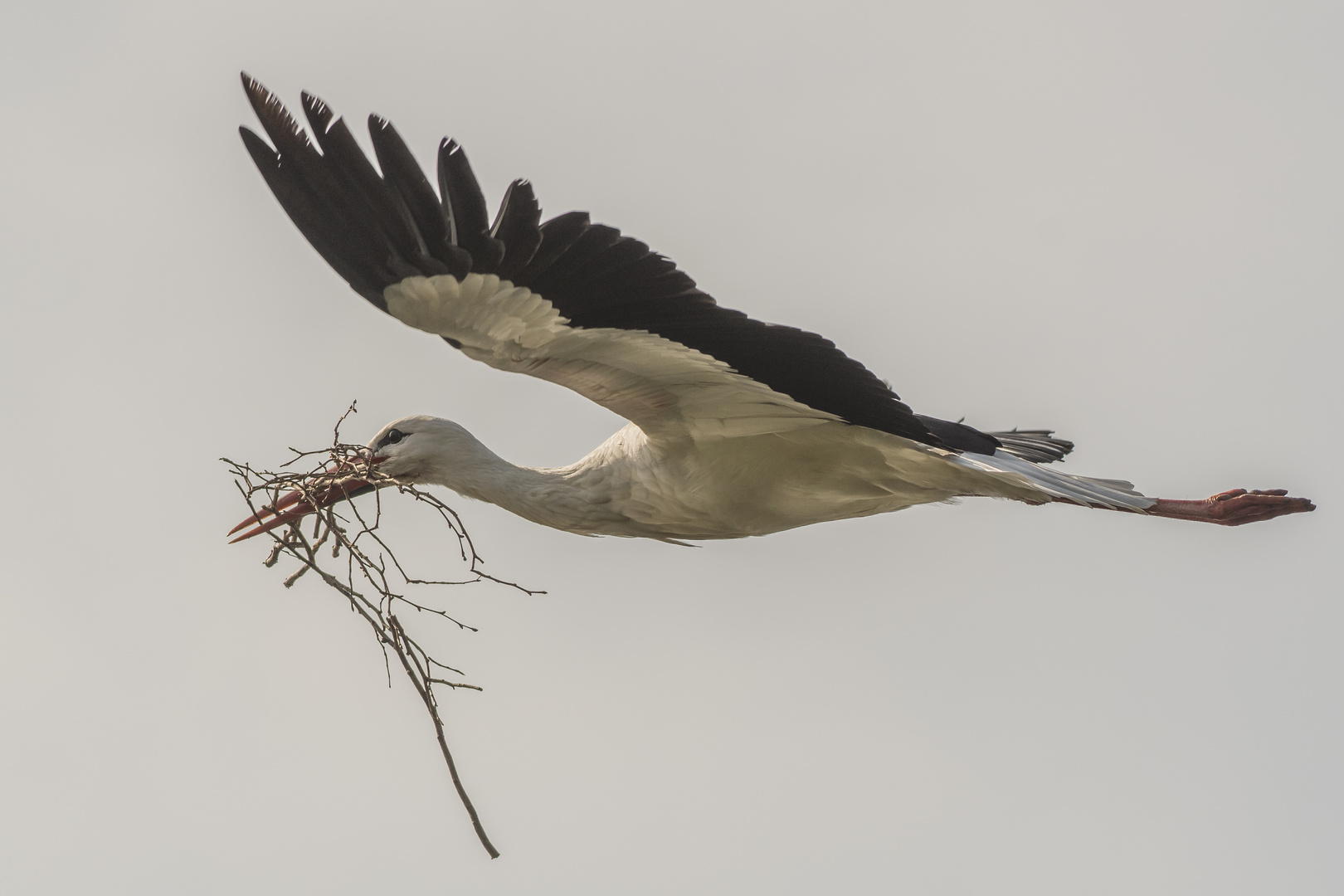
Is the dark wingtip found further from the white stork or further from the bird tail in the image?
the bird tail

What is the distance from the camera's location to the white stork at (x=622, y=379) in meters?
3.79

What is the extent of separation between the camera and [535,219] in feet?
12.2

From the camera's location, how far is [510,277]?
12.6 feet

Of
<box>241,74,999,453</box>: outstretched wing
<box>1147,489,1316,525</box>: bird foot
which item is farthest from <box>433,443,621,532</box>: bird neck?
<box>1147,489,1316,525</box>: bird foot

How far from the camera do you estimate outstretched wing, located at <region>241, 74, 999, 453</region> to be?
3.75m

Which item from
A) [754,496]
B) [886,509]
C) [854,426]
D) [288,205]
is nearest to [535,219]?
[288,205]

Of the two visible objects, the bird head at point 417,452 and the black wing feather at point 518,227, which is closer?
the black wing feather at point 518,227

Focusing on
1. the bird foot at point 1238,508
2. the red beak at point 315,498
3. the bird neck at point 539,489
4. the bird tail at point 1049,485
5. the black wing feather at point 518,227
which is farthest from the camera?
the bird foot at point 1238,508

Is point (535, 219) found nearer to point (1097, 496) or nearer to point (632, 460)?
point (632, 460)

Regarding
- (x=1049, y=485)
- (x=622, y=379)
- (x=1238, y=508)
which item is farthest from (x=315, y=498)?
(x=1238, y=508)

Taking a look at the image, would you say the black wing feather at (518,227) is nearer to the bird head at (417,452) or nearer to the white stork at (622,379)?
the white stork at (622,379)

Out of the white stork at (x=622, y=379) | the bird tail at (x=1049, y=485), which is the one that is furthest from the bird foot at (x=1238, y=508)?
the bird tail at (x=1049, y=485)

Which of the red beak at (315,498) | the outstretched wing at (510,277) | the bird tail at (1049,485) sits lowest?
the red beak at (315,498)

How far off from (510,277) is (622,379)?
2.79ft
